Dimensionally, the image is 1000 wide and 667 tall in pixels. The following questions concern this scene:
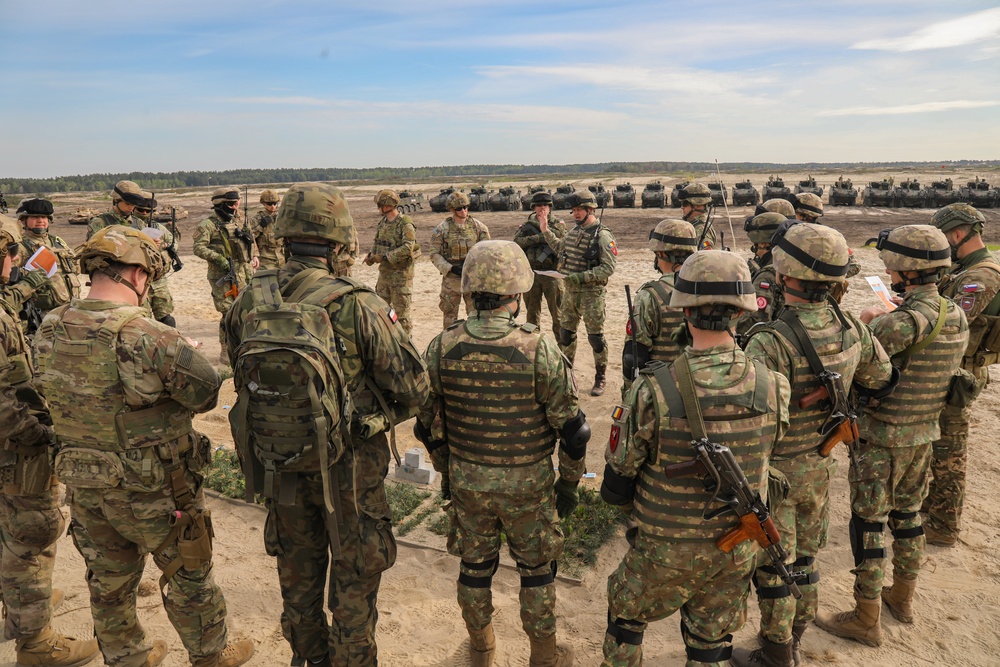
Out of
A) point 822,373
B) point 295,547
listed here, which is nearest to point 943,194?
point 822,373

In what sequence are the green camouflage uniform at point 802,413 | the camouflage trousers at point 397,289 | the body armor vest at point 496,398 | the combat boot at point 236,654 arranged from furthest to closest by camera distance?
the camouflage trousers at point 397,289 → the combat boot at point 236,654 → the green camouflage uniform at point 802,413 → the body armor vest at point 496,398

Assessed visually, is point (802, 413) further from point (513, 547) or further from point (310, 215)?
point (310, 215)

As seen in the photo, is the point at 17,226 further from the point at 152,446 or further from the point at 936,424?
the point at 936,424

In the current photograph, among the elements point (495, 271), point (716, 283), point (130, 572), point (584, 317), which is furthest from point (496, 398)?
point (584, 317)

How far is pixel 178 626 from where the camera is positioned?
4.15 m

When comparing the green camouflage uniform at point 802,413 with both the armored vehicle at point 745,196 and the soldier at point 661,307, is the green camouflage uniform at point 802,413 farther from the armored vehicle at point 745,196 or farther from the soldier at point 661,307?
the armored vehicle at point 745,196

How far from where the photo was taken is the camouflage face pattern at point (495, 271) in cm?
402

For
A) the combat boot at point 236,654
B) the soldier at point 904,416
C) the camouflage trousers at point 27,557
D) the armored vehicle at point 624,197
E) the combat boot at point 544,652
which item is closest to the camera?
the combat boot at point 544,652

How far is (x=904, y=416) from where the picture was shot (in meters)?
4.79

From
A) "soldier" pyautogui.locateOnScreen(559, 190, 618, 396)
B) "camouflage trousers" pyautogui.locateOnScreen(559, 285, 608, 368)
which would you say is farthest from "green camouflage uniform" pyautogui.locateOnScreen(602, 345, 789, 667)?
"camouflage trousers" pyautogui.locateOnScreen(559, 285, 608, 368)

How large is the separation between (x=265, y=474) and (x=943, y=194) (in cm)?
3643

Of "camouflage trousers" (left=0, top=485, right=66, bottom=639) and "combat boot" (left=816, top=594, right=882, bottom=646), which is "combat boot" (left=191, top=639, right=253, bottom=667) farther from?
"combat boot" (left=816, top=594, right=882, bottom=646)

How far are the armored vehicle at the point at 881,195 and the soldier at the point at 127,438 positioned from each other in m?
36.2

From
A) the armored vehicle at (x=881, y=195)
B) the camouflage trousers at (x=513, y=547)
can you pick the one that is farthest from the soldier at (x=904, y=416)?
the armored vehicle at (x=881, y=195)
